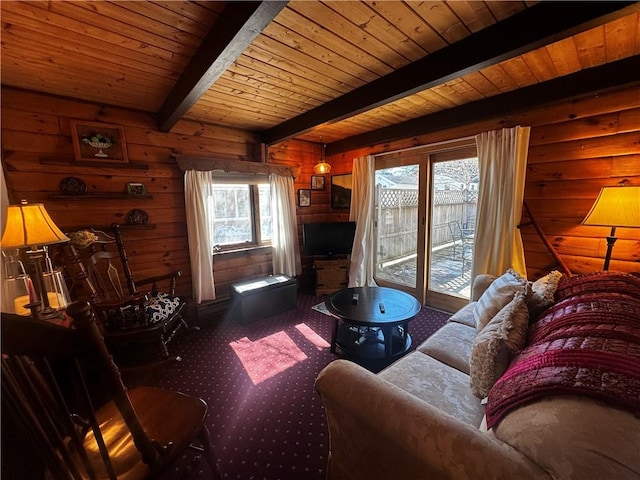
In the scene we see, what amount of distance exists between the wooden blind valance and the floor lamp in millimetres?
3054

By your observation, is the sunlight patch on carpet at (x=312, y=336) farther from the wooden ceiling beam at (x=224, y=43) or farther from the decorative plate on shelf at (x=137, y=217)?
the wooden ceiling beam at (x=224, y=43)

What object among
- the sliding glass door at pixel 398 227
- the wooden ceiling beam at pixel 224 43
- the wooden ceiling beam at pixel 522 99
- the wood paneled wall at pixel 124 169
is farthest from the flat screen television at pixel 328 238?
the wooden ceiling beam at pixel 224 43

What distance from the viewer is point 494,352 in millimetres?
1090

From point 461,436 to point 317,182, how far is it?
378cm

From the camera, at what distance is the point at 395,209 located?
3707 mm

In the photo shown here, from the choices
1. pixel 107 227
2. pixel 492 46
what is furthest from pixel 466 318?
pixel 107 227

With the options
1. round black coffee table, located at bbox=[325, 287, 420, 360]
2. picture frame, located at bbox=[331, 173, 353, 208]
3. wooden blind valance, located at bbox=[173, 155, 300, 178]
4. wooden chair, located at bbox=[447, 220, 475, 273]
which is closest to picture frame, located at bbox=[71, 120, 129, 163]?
wooden blind valance, located at bbox=[173, 155, 300, 178]

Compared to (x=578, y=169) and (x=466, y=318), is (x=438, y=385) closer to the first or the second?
(x=466, y=318)

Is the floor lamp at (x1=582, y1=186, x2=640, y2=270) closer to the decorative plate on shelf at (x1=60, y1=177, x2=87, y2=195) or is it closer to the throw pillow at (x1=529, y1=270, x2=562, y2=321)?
the throw pillow at (x1=529, y1=270, x2=562, y2=321)

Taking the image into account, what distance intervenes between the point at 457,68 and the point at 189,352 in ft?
9.95

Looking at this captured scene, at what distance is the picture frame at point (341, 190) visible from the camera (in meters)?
4.05

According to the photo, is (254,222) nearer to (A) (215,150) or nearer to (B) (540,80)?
(A) (215,150)

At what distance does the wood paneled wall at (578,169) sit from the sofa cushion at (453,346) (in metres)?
1.30

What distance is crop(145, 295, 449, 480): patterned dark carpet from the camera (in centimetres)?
139
